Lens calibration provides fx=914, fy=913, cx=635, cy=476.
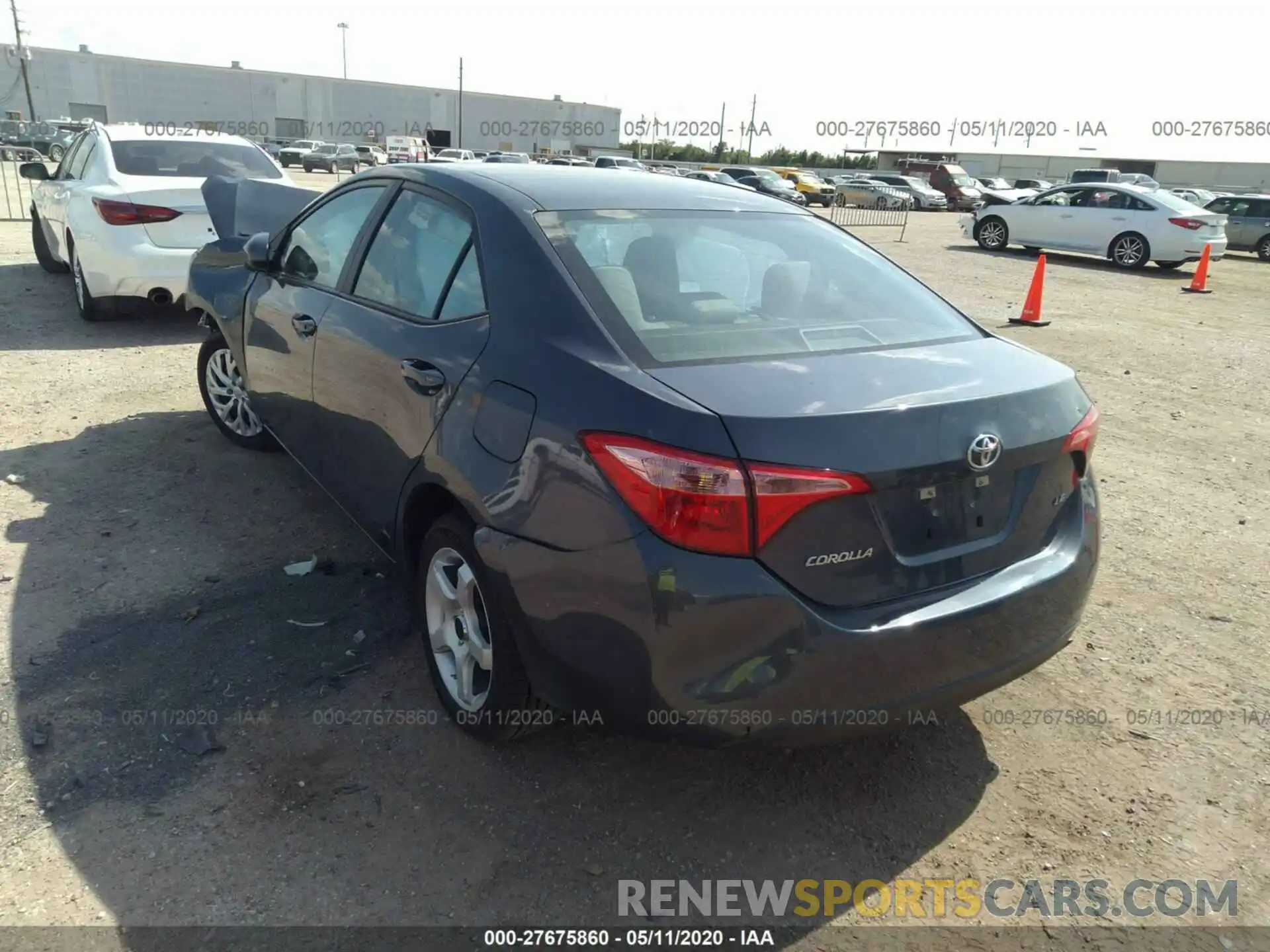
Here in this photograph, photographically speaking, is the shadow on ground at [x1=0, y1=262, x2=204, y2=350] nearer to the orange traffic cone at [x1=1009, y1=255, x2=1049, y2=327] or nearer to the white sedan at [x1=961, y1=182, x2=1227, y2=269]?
the orange traffic cone at [x1=1009, y1=255, x2=1049, y2=327]

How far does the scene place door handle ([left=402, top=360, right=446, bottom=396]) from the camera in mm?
2820

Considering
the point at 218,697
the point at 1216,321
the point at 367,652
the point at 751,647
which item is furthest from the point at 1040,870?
the point at 1216,321

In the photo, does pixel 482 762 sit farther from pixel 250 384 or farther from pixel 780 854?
pixel 250 384

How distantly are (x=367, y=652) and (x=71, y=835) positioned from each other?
Answer: 1129mm

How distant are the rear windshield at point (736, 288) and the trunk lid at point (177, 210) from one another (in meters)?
5.69

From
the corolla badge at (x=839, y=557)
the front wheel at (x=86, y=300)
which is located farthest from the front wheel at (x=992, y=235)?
the corolla badge at (x=839, y=557)

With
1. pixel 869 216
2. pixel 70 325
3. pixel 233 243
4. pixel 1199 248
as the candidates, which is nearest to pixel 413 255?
pixel 233 243

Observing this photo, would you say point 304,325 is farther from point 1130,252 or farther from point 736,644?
point 1130,252

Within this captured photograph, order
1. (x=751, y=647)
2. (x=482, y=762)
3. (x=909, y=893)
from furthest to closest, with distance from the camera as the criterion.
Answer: (x=482, y=762) → (x=909, y=893) → (x=751, y=647)

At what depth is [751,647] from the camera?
7.13ft

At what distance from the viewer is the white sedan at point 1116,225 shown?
1748 centimetres

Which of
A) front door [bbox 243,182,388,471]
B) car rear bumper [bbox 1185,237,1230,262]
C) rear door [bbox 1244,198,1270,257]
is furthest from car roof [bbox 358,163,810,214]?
rear door [bbox 1244,198,1270,257]

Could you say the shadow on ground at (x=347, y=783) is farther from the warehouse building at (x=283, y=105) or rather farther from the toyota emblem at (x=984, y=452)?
the warehouse building at (x=283, y=105)

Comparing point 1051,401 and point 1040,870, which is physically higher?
point 1051,401
